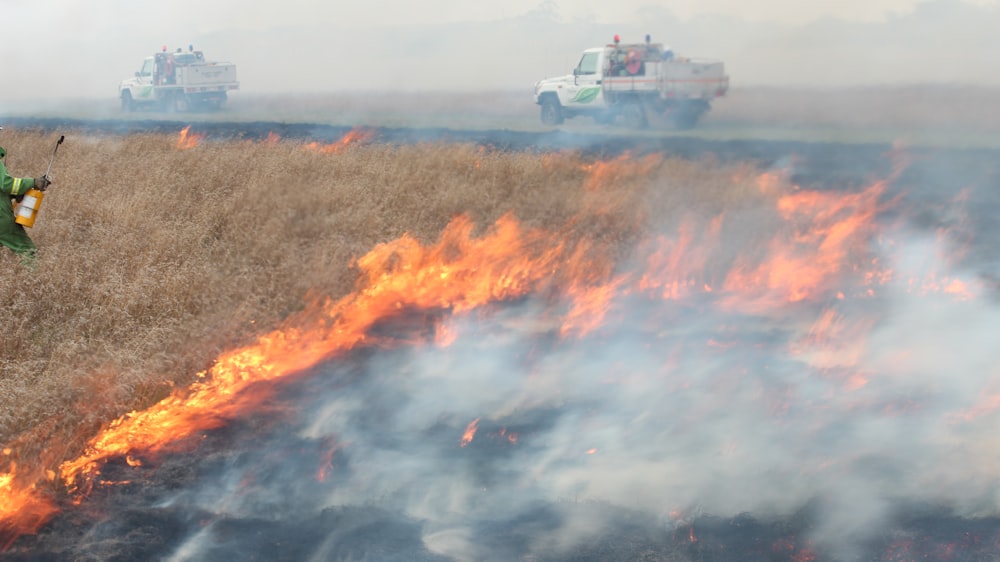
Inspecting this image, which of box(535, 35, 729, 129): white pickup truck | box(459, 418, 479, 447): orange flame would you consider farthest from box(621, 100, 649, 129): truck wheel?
box(459, 418, 479, 447): orange flame

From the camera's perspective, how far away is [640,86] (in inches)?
838

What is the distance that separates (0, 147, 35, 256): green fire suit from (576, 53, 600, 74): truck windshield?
51.9 feet

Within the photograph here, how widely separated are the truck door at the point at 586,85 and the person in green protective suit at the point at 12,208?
15505 millimetres

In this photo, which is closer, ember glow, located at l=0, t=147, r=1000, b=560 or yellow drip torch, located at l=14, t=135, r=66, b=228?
ember glow, located at l=0, t=147, r=1000, b=560

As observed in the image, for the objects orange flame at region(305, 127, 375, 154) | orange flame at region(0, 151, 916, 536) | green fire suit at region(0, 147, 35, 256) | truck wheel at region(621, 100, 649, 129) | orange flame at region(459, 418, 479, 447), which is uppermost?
truck wheel at region(621, 100, 649, 129)

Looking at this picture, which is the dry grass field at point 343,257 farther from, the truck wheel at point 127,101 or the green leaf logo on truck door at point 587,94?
the truck wheel at point 127,101

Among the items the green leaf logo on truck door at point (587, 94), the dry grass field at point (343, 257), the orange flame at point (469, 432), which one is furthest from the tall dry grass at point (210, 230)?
the green leaf logo on truck door at point (587, 94)

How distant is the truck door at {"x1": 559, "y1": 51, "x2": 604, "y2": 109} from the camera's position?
73.6 feet

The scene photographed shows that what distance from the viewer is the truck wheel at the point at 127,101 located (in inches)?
1435

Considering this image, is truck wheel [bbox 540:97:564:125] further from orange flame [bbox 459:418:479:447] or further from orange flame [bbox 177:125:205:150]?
orange flame [bbox 459:418:479:447]

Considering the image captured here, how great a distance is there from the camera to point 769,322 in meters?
8.55

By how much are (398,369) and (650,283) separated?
136 inches

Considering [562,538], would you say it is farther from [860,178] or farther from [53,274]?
[860,178]

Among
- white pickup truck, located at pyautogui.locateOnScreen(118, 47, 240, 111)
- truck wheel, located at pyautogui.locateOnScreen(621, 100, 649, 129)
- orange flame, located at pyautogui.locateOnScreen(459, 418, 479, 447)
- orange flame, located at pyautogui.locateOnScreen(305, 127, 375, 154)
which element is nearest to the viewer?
orange flame, located at pyautogui.locateOnScreen(459, 418, 479, 447)
